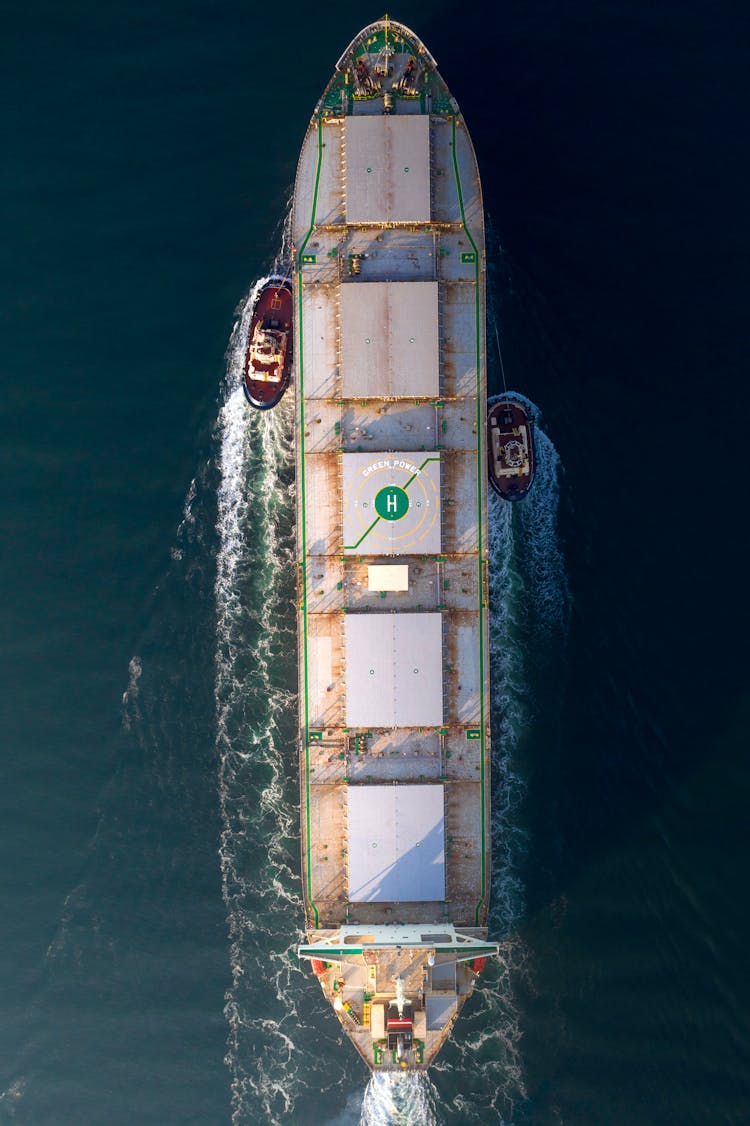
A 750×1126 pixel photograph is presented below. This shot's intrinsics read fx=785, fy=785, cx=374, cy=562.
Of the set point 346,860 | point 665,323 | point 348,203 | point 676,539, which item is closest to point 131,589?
point 346,860

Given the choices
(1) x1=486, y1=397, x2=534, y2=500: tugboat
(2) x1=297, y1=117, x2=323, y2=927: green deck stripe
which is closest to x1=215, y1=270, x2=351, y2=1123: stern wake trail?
(2) x1=297, y1=117, x2=323, y2=927: green deck stripe

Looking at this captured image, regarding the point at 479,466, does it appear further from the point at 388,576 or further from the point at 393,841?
the point at 393,841

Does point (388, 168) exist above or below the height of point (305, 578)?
above

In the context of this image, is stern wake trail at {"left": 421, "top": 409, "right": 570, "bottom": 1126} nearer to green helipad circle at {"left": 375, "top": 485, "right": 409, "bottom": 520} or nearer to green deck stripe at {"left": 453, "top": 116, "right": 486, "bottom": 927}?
green deck stripe at {"left": 453, "top": 116, "right": 486, "bottom": 927}

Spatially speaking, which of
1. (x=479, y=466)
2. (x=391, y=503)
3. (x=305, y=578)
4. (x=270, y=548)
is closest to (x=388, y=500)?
(x=391, y=503)

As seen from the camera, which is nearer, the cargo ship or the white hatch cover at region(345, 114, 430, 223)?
the cargo ship

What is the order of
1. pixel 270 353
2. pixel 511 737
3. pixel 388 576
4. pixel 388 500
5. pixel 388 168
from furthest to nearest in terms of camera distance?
pixel 270 353 < pixel 511 737 < pixel 388 168 < pixel 388 500 < pixel 388 576

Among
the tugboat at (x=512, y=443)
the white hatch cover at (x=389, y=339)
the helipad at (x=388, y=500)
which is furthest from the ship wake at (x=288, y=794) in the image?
the white hatch cover at (x=389, y=339)

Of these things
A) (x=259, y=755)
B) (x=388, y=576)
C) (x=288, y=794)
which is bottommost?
(x=288, y=794)
